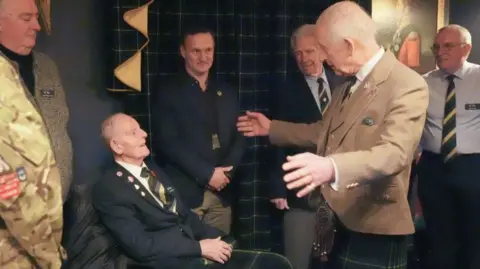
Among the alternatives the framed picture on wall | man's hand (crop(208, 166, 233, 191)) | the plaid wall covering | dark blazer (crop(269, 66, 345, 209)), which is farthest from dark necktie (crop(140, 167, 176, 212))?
the framed picture on wall

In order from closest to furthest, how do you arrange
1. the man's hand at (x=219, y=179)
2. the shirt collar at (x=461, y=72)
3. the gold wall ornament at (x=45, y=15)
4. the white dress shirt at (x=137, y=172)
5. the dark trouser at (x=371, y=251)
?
the dark trouser at (x=371, y=251), the white dress shirt at (x=137, y=172), the gold wall ornament at (x=45, y=15), the man's hand at (x=219, y=179), the shirt collar at (x=461, y=72)

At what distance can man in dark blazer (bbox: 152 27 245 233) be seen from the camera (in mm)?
2695

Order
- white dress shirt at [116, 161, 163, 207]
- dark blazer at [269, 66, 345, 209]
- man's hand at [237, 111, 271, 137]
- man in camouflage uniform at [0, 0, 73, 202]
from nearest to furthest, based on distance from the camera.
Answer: man in camouflage uniform at [0, 0, 73, 202] < white dress shirt at [116, 161, 163, 207] < man's hand at [237, 111, 271, 137] < dark blazer at [269, 66, 345, 209]

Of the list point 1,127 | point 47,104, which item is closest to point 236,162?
point 47,104

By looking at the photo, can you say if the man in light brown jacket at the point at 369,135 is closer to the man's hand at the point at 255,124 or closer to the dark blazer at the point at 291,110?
the man's hand at the point at 255,124

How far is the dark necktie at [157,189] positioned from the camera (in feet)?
7.76

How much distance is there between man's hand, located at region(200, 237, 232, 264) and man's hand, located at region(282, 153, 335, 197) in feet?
2.95

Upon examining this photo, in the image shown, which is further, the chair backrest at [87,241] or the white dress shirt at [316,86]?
the white dress shirt at [316,86]

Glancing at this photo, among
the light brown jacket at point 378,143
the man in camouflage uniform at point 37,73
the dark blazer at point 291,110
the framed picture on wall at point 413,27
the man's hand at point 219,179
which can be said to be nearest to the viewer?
the light brown jacket at point 378,143

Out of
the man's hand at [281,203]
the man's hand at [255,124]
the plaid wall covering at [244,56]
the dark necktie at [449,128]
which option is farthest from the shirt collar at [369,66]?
the dark necktie at [449,128]

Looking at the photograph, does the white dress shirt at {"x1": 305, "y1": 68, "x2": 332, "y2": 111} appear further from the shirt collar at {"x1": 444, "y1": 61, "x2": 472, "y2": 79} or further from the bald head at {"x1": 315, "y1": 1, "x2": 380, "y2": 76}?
the bald head at {"x1": 315, "y1": 1, "x2": 380, "y2": 76}

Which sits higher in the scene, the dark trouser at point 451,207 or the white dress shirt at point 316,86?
the white dress shirt at point 316,86

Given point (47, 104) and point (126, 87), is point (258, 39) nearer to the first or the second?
point (126, 87)

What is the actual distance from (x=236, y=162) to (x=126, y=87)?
0.60 metres
